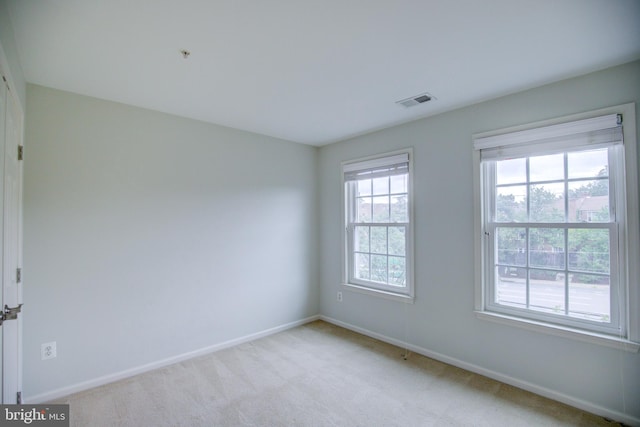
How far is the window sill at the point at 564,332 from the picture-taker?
2.07 meters

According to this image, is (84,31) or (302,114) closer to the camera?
(84,31)

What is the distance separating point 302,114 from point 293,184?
1.20 m

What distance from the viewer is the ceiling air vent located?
2652 millimetres

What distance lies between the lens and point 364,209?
12.8 ft

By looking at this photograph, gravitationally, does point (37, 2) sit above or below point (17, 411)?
above

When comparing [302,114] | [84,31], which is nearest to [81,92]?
[84,31]

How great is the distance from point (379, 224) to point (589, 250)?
192 cm

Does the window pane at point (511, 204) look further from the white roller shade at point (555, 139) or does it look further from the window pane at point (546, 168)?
the white roller shade at point (555, 139)

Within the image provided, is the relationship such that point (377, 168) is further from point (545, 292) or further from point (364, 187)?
point (545, 292)

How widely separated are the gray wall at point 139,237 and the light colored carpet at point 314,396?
368 millimetres

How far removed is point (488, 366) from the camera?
2699 millimetres

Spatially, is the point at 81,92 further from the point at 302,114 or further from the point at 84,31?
the point at 302,114

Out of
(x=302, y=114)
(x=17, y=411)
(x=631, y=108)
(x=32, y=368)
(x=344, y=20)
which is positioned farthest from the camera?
(x=302, y=114)

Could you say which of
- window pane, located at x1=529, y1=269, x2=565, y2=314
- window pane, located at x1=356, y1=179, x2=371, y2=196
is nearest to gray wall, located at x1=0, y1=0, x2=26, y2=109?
window pane, located at x1=356, y1=179, x2=371, y2=196
